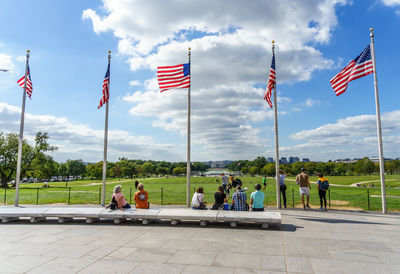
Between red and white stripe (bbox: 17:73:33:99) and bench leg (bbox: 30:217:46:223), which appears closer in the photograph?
bench leg (bbox: 30:217:46:223)

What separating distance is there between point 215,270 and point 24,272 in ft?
13.4

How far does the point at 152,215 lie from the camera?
1077 centimetres

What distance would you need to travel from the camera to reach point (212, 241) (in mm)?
8398

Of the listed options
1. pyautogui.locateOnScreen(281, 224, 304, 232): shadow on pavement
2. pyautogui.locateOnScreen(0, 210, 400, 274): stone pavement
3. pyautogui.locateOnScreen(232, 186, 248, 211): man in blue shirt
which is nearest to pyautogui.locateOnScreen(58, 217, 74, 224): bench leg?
pyautogui.locateOnScreen(0, 210, 400, 274): stone pavement

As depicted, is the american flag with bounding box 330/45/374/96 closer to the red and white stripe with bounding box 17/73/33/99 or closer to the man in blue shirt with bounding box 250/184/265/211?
the man in blue shirt with bounding box 250/184/265/211

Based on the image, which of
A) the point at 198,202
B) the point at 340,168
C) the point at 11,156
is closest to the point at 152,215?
the point at 198,202

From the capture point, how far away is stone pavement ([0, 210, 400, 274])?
20.5ft

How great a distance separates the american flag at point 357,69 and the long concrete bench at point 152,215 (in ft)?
27.3

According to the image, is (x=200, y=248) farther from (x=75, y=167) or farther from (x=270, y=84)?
(x=75, y=167)

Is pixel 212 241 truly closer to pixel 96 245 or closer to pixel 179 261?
pixel 179 261

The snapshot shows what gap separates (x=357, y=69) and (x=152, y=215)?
41.1 feet

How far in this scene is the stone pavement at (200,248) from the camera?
6234 millimetres

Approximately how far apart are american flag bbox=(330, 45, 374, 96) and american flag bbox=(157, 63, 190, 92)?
8440 mm

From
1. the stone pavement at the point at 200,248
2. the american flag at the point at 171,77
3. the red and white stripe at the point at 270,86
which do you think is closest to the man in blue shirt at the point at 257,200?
the stone pavement at the point at 200,248
